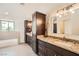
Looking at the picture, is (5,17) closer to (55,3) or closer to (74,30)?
(55,3)

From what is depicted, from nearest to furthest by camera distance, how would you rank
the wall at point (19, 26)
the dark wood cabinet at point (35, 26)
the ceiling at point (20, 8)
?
the ceiling at point (20, 8)
the wall at point (19, 26)
the dark wood cabinet at point (35, 26)

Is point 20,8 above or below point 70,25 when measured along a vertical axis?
above

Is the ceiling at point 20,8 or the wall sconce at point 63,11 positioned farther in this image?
the wall sconce at point 63,11

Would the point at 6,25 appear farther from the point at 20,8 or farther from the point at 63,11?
the point at 63,11

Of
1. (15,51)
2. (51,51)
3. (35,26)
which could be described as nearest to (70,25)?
(51,51)

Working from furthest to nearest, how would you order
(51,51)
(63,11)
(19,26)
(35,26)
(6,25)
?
(35,26)
(63,11)
(51,51)
(19,26)
(6,25)

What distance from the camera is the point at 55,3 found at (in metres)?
1.84

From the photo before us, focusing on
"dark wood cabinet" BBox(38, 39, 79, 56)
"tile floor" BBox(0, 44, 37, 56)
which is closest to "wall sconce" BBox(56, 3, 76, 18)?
"dark wood cabinet" BBox(38, 39, 79, 56)

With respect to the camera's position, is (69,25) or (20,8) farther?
(69,25)

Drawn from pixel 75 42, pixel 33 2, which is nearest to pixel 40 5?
pixel 33 2

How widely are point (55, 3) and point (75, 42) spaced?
0.93m

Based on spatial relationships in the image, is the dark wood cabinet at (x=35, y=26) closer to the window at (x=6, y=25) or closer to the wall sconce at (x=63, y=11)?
the wall sconce at (x=63, y=11)

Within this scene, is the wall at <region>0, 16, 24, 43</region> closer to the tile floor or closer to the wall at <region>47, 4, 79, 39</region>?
the tile floor

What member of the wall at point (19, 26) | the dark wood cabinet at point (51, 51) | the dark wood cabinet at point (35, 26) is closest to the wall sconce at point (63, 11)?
the dark wood cabinet at point (35, 26)
